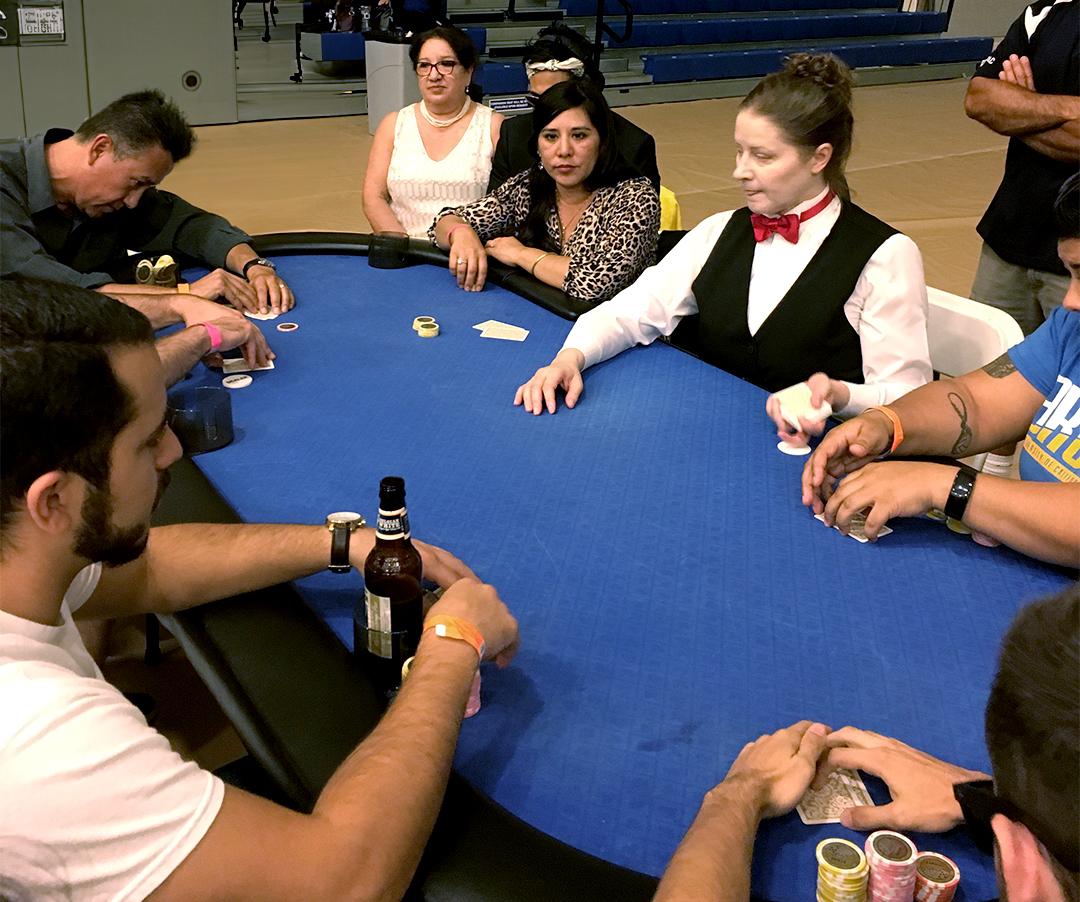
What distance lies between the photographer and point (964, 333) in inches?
97.5

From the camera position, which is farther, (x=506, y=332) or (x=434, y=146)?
(x=434, y=146)

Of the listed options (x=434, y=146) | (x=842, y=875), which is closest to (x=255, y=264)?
(x=434, y=146)

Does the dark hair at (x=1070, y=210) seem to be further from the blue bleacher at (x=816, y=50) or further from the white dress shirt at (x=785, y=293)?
the blue bleacher at (x=816, y=50)

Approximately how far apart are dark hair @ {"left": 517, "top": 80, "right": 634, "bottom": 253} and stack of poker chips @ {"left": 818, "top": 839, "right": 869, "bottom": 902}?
228 centimetres

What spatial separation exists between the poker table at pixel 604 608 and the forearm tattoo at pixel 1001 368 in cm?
42

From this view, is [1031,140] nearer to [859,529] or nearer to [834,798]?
[859,529]

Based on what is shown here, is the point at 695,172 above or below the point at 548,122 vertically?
below

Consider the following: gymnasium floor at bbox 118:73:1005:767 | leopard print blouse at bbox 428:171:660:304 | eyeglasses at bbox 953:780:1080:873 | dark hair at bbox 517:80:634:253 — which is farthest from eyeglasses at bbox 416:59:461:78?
eyeglasses at bbox 953:780:1080:873

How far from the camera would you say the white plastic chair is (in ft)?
7.82

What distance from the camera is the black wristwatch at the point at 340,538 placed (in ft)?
5.06

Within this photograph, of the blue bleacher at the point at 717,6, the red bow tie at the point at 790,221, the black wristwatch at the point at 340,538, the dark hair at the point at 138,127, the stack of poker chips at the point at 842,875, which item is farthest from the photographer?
the blue bleacher at the point at 717,6

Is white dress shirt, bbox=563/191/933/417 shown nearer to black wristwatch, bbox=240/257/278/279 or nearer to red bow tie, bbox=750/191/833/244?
red bow tie, bbox=750/191/833/244

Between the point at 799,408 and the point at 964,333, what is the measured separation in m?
0.70

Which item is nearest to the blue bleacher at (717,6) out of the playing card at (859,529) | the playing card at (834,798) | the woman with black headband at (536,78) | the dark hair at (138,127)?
the woman with black headband at (536,78)
